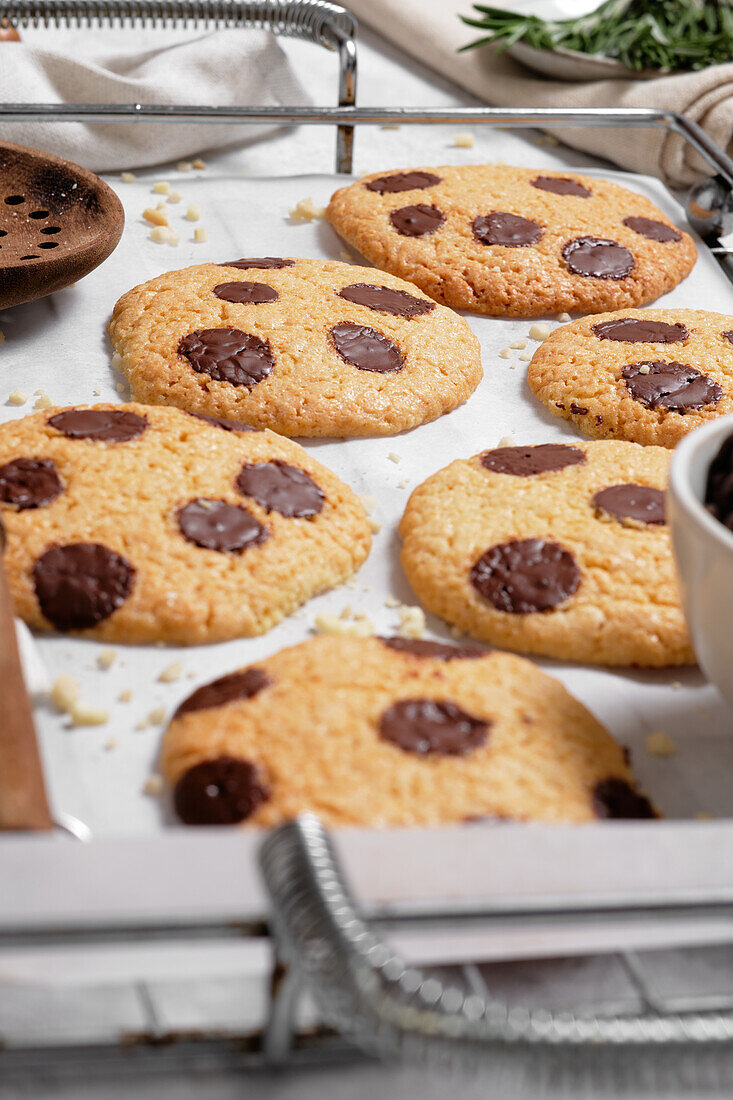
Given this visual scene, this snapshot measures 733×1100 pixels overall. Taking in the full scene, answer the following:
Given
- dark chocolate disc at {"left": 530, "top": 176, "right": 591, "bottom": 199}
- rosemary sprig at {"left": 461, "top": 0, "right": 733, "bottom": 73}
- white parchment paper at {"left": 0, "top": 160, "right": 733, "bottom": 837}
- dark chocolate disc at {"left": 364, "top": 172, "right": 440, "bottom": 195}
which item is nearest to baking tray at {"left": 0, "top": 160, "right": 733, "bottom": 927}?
white parchment paper at {"left": 0, "top": 160, "right": 733, "bottom": 837}

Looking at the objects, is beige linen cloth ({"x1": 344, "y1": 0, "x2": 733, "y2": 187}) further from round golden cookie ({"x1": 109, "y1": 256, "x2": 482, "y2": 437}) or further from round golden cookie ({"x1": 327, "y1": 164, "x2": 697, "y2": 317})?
round golden cookie ({"x1": 109, "y1": 256, "x2": 482, "y2": 437})

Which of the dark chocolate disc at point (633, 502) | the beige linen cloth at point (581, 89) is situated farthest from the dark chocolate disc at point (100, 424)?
the beige linen cloth at point (581, 89)

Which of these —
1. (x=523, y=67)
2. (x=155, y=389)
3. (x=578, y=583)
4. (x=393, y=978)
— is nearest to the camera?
(x=393, y=978)

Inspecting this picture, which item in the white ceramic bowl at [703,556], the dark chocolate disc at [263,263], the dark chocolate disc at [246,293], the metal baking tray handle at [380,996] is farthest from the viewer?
the dark chocolate disc at [263,263]

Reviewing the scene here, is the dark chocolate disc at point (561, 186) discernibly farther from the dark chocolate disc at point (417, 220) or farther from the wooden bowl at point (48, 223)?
the wooden bowl at point (48, 223)

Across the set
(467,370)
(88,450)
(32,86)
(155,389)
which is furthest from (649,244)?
(32,86)

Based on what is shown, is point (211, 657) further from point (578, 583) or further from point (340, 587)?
point (578, 583)
